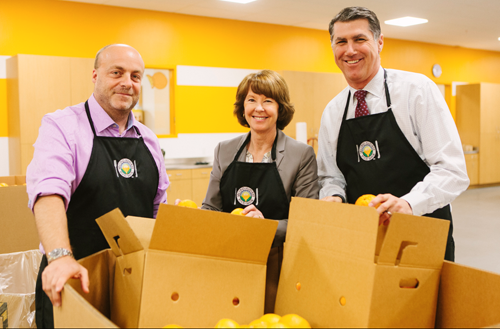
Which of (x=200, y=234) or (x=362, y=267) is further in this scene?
(x=200, y=234)

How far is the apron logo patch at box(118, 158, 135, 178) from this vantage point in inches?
66.9

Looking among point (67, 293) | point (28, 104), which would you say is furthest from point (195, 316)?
point (28, 104)

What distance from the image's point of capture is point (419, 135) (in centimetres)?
174

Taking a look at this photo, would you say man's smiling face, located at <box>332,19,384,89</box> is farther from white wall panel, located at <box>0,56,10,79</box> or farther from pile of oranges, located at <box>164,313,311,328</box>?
A: white wall panel, located at <box>0,56,10,79</box>

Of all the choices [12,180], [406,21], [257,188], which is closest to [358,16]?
[257,188]

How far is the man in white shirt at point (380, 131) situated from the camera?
5.44ft

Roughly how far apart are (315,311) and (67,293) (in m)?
0.63

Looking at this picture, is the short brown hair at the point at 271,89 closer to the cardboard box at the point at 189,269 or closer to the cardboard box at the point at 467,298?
the cardboard box at the point at 189,269

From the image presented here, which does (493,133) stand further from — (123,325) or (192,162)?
(123,325)

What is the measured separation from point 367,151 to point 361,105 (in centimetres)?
21

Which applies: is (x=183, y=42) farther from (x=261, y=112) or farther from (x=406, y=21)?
(x=261, y=112)

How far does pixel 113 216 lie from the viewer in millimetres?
1249

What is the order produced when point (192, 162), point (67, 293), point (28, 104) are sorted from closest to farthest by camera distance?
point (67, 293), point (28, 104), point (192, 162)

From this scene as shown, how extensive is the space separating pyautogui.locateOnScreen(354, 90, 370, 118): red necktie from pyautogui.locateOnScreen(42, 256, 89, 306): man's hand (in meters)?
1.24
